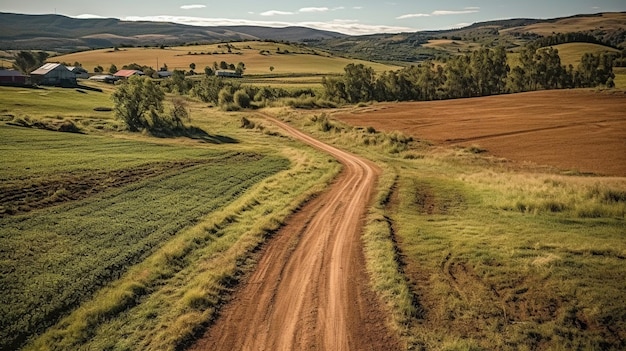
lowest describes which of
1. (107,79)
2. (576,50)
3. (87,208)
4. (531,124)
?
(87,208)

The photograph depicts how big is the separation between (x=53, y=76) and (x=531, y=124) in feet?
362

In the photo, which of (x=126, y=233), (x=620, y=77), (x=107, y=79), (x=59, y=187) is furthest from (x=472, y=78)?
(x=107, y=79)

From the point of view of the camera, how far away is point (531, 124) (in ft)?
206

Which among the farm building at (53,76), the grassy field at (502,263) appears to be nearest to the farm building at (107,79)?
the farm building at (53,76)

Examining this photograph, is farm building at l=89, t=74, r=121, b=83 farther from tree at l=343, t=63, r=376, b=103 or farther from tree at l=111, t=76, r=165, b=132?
tree at l=111, t=76, r=165, b=132

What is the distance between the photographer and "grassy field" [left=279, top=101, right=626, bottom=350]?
13.0m

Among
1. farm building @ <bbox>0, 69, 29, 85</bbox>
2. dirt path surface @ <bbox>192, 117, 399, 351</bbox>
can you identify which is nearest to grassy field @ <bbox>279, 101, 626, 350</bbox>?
dirt path surface @ <bbox>192, 117, 399, 351</bbox>

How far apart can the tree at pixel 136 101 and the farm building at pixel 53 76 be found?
60619mm

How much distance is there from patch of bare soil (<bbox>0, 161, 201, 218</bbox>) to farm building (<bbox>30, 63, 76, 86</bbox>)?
92.9 metres

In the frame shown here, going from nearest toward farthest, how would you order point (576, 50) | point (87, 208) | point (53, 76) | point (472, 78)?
point (87, 208) < point (53, 76) < point (472, 78) < point (576, 50)

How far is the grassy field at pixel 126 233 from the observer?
13.2 m

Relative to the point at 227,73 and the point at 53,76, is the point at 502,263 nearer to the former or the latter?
the point at 53,76

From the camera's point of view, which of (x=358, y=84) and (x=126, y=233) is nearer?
(x=126, y=233)

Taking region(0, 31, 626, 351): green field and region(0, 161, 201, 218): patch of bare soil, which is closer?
region(0, 31, 626, 351): green field
